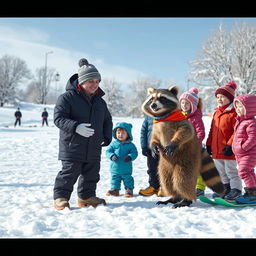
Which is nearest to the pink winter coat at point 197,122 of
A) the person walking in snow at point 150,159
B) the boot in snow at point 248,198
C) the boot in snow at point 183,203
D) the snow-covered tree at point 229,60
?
the person walking in snow at point 150,159

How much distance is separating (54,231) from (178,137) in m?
1.82

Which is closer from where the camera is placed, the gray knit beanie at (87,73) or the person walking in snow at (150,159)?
the gray knit beanie at (87,73)

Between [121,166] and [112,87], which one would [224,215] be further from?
[112,87]

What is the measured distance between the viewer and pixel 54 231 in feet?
9.75

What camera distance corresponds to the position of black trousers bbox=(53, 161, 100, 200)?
397cm

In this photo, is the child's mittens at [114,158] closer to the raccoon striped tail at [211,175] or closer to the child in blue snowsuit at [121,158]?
the child in blue snowsuit at [121,158]

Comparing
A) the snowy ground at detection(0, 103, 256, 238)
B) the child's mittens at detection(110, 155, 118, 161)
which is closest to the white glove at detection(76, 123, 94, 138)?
the snowy ground at detection(0, 103, 256, 238)

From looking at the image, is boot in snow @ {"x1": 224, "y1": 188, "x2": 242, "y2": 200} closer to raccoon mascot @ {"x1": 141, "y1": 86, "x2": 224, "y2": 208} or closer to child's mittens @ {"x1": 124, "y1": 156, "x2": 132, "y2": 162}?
raccoon mascot @ {"x1": 141, "y1": 86, "x2": 224, "y2": 208}

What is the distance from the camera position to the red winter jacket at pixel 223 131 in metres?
4.59

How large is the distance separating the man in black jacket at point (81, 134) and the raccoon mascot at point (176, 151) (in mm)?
711

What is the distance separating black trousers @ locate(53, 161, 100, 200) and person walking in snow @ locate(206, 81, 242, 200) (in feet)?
6.11

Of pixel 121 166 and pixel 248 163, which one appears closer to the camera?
pixel 248 163

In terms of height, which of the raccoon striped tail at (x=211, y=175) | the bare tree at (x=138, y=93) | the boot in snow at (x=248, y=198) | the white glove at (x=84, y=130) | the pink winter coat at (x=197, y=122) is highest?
the bare tree at (x=138, y=93)
